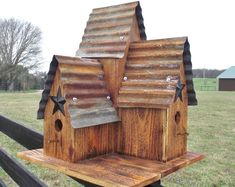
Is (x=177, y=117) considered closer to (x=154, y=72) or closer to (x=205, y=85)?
(x=154, y=72)

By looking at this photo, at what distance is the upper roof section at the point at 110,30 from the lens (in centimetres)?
148

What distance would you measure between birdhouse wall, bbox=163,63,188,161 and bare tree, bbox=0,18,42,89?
93.1ft

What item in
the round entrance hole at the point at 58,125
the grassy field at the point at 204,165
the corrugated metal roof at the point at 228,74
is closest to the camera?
the round entrance hole at the point at 58,125

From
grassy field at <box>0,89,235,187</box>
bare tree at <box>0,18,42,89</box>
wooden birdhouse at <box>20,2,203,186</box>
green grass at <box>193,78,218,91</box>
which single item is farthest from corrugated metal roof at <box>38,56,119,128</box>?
green grass at <box>193,78,218,91</box>

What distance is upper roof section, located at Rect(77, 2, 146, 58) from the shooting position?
148 cm

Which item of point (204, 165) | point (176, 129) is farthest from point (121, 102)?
point (204, 165)

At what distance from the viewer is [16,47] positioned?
94.9ft

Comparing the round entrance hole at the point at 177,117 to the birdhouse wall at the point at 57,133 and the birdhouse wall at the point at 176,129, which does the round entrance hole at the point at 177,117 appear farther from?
the birdhouse wall at the point at 57,133

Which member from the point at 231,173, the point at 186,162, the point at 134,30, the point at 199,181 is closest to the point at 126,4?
the point at 134,30

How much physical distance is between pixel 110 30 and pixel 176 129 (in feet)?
1.91

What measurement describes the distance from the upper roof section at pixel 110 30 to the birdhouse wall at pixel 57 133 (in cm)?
25

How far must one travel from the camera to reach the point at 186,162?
138 cm

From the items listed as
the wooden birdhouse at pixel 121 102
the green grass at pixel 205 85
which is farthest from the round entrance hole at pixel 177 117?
the green grass at pixel 205 85

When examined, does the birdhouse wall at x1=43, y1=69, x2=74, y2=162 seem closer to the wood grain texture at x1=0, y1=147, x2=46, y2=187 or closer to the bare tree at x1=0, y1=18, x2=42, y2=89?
the wood grain texture at x1=0, y1=147, x2=46, y2=187
